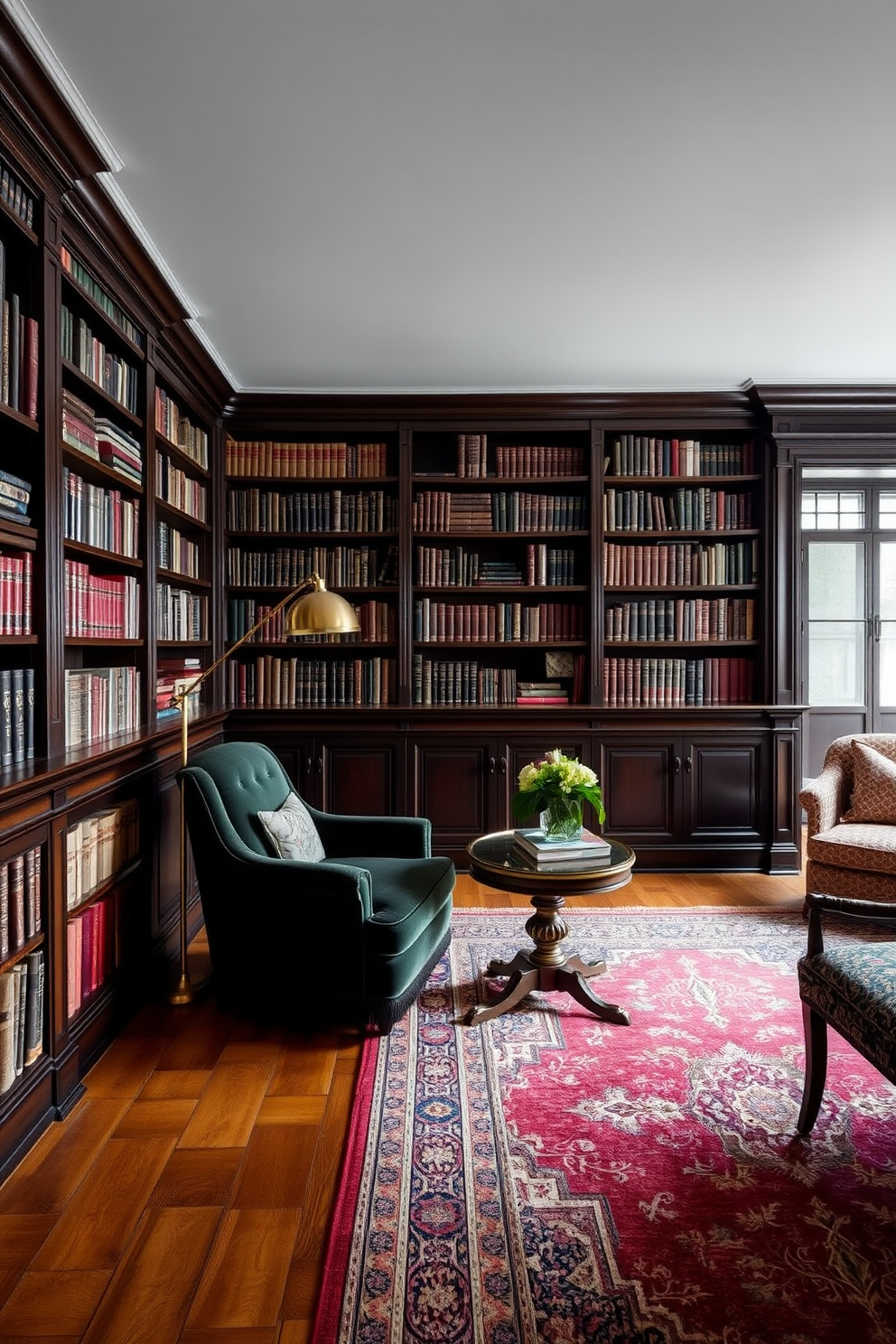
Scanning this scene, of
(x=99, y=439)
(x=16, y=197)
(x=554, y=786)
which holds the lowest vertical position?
Result: (x=554, y=786)

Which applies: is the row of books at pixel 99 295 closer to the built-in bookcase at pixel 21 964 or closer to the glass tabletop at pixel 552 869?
the built-in bookcase at pixel 21 964

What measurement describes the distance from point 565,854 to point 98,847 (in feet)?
5.11

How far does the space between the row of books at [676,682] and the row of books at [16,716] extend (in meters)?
3.21

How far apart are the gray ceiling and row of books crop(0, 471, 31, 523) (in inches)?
41.2

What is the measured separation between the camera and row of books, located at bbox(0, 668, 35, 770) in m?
2.15

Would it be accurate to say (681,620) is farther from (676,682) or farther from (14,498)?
(14,498)

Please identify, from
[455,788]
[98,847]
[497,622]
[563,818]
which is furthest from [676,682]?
[98,847]

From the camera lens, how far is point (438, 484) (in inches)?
189

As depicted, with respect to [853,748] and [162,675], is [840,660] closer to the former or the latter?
[853,748]

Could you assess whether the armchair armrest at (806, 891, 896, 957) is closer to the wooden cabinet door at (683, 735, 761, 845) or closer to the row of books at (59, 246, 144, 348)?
the wooden cabinet door at (683, 735, 761, 845)

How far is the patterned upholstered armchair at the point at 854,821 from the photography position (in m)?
3.55

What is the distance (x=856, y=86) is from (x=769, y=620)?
2.96m

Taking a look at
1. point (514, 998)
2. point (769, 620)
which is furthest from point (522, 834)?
point (769, 620)

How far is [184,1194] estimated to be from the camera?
1.91m
